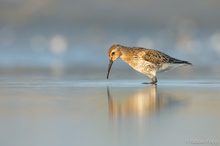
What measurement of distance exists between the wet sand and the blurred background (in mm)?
4783

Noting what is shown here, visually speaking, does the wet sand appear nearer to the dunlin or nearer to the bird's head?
the dunlin

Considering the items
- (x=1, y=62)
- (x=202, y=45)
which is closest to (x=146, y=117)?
(x=1, y=62)

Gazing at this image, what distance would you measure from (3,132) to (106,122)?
3.52 ft

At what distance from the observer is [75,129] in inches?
302

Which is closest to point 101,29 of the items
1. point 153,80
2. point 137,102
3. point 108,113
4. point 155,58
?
point 155,58

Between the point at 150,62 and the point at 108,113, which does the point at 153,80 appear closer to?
the point at 150,62

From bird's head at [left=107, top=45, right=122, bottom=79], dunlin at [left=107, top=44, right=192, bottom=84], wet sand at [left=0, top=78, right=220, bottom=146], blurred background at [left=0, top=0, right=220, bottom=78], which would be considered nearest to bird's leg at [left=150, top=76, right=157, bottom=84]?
dunlin at [left=107, top=44, right=192, bottom=84]

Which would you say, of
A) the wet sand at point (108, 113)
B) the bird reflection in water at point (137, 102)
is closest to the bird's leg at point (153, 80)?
the wet sand at point (108, 113)

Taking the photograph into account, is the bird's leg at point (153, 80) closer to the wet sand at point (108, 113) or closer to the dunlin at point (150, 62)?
the dunlin at point (150, 62)

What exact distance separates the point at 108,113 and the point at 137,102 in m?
1.03

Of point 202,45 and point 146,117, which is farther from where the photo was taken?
point 202,45

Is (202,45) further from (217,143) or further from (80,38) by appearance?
(217,143)

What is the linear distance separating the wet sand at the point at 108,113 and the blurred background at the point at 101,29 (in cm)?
478

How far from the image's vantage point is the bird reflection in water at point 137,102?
892 cm
